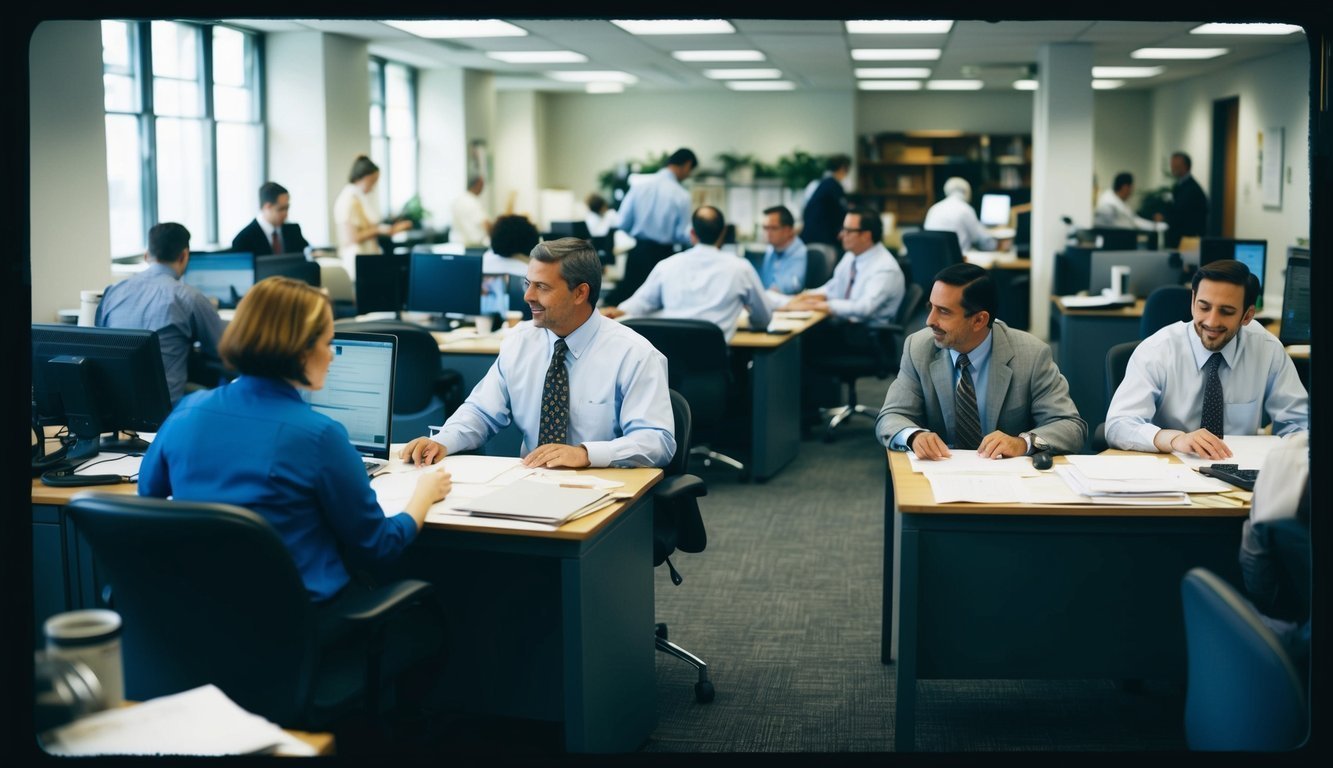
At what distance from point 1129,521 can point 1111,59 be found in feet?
33.3

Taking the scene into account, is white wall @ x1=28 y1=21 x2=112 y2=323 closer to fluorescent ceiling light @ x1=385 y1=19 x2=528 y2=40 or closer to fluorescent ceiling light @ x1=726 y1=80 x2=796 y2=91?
fluorescent ceiling light @ x1=385 y1=19 x2=528 y2=40

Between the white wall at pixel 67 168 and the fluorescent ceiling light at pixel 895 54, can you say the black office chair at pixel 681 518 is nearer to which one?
the white wall at pixel 67 168

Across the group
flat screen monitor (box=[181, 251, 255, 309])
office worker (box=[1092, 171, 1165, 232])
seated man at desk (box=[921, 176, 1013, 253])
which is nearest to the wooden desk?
flat screen monitor (box=[181, 251, 255, 309])

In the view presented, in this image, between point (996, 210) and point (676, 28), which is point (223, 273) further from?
point (996, 210)

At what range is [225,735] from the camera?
5.15 feet

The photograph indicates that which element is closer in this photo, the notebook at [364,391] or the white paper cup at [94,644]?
the white paper cup at [94,644]

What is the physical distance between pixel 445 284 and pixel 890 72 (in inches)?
349

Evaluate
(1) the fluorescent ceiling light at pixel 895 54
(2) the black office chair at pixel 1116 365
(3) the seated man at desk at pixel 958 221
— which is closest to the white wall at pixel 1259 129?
(3) the seated man at desk at pixel 958 221

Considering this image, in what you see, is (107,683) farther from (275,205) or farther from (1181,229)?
(1181,229)

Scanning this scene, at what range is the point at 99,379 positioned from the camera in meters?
3.20

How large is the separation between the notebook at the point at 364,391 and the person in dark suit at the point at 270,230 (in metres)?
4.48

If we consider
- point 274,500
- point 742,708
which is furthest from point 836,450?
point 274,500

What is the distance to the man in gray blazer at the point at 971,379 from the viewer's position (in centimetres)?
332

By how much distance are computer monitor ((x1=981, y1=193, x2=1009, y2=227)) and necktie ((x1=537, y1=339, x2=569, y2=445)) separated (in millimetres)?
10183
